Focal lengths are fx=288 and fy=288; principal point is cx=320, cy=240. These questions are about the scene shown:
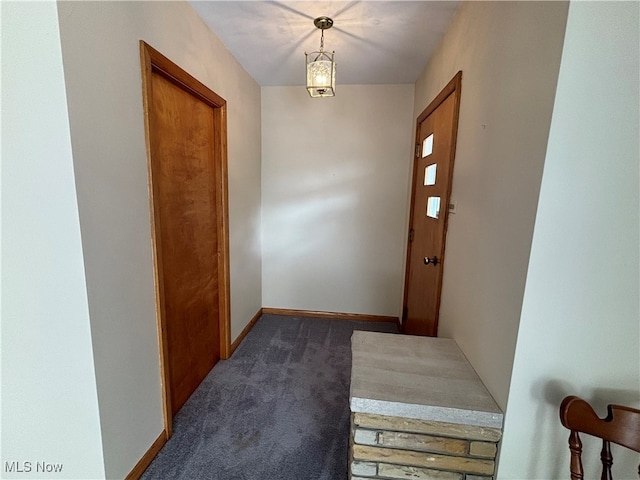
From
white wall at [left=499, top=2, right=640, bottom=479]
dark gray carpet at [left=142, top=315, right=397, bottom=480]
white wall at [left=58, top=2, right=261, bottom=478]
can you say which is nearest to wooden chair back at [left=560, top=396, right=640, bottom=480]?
white wall at [left=499, top=2, right=640, bottom=479]

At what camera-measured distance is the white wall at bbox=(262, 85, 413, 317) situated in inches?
113

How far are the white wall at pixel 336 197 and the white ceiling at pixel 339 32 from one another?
37cm

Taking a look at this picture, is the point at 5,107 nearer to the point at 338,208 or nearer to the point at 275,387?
the point at 275,387

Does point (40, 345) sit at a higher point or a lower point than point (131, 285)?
lower

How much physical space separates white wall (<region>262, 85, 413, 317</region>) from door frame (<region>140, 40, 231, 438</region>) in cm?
89

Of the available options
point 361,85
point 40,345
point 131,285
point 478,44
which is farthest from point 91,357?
point 361,85

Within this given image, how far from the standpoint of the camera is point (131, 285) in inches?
51.6

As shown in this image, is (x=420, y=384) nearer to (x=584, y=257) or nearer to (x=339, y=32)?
(x=584, y=257)

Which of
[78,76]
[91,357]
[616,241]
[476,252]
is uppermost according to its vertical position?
[78,76]

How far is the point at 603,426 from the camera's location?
820mm

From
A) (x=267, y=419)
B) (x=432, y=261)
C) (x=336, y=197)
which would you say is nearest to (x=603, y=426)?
(x=432, y=261)

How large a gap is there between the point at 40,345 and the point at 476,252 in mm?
1799

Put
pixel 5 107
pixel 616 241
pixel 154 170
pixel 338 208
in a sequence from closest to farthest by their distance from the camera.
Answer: pixel 616 241 < pixel 5 107 < pixel 154 170 < pixel 338 208

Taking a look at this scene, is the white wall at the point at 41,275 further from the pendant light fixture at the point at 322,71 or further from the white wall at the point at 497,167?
the white wall at the point at 497,167
